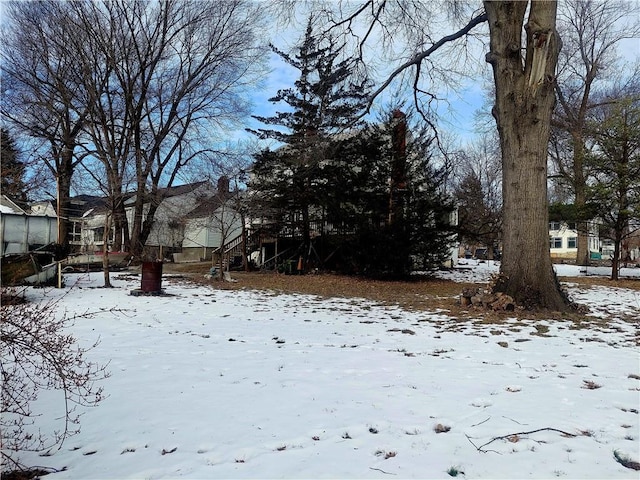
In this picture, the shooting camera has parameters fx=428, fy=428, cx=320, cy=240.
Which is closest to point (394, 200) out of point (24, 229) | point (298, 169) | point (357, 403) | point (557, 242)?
point (298, 169)

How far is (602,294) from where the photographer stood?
10906 millimetres

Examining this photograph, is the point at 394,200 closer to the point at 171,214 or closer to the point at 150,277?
the point at 150,277

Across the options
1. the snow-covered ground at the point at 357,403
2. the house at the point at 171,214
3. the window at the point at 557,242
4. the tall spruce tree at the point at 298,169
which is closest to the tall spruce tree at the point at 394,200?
the tall spruce tree at the point at 298,169

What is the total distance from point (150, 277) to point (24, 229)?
11.6ft

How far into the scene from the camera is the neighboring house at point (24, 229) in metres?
10.0

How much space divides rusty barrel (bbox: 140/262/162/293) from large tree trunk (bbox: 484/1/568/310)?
7.59 meters

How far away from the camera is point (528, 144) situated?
770 cm

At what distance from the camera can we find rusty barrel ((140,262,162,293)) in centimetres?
1012

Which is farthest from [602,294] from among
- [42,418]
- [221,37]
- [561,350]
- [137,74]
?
[137,74]

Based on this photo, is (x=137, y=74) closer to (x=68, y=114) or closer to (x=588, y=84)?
(x=68, y=114)

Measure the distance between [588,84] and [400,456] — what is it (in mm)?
27544

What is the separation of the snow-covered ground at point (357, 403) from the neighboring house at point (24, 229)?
530 centimetres

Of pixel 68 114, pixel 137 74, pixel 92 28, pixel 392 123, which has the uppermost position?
pixel 92 28

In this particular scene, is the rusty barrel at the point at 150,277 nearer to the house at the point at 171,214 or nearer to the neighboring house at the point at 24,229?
the neighboring house at the point at 24,229
